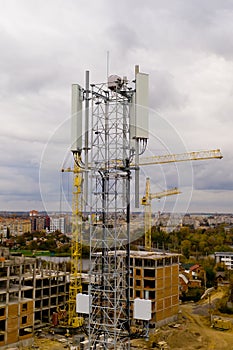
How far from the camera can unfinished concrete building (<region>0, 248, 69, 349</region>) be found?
10359 mm

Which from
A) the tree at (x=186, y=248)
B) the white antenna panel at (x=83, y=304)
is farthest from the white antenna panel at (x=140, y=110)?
the tree at (x=186, y=248)

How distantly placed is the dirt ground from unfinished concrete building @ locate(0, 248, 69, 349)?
713 mm

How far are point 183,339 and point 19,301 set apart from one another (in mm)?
4989

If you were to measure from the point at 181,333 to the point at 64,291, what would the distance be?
161 inches

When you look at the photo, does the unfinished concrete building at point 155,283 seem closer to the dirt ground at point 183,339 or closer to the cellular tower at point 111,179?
the dirt ground at point 183,339

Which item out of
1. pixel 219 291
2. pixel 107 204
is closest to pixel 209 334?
pixel 219 291

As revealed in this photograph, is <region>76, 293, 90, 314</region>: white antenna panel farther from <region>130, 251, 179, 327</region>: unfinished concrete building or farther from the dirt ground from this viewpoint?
<region>130, 251, 179, 327</region>: unfinished concrete building

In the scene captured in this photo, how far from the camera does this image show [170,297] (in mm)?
13930

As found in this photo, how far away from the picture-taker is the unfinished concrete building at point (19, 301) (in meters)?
10.4

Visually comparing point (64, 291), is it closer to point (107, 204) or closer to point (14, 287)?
point (14, 287)

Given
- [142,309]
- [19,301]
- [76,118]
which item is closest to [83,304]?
[142,309]

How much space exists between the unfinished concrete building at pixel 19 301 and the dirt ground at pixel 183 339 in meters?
0.71

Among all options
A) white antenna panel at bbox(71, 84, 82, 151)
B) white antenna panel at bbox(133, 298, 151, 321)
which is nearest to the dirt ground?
white antenna panel at bbox(133, 298, 151, 321)

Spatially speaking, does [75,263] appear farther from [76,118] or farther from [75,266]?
[76,118]
